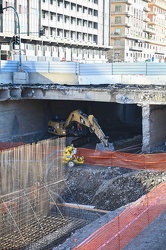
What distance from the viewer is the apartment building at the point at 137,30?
280 feet

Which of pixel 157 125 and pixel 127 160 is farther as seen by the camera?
pixel 157 125

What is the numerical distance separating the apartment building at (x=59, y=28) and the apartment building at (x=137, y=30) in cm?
612

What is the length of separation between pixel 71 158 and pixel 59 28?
45.3 meters

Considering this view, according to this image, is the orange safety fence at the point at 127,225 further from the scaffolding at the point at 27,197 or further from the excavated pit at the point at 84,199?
the scaffolding at the point at 27,197

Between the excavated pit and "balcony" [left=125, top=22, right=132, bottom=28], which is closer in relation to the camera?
the excavated pit

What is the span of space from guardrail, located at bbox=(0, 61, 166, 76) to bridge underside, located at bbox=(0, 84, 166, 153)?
1845 mm

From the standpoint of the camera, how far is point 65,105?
34.4m

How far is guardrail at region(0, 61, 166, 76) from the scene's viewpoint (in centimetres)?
2862

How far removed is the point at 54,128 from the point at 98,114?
830 cm

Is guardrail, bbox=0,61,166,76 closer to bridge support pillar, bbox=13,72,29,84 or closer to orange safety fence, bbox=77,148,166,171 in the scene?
bridge support pillar, bbox=13,72,29,84

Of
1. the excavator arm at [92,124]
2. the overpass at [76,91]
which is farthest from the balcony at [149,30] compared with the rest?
the excavator arm at [92,124]

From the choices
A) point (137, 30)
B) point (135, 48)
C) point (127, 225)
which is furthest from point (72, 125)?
point (137, 30)

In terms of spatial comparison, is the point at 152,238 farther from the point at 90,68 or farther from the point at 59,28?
the point at 59,28

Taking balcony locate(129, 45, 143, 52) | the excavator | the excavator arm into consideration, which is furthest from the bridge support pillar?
balcony locate(129, 45, 143, 52)
